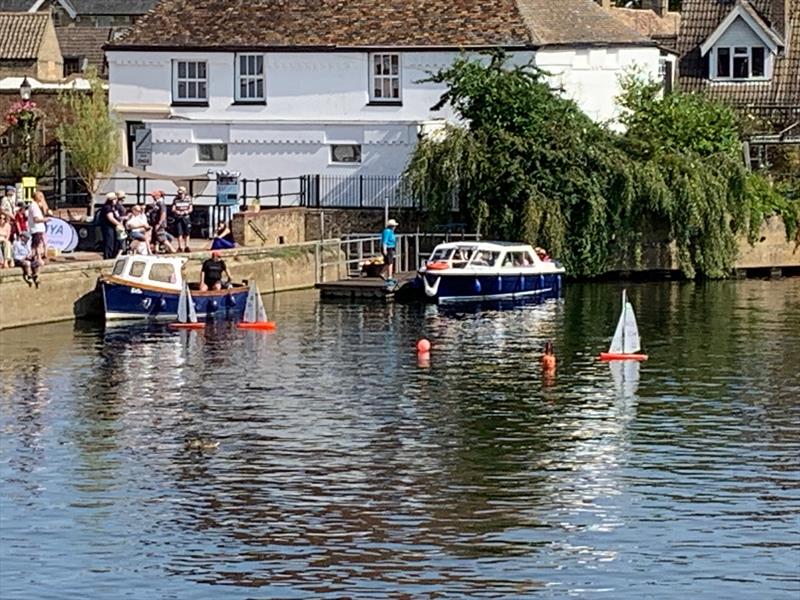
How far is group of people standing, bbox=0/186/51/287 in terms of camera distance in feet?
193

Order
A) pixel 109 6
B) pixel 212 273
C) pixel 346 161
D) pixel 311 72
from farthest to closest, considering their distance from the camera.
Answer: pixel 109 6, pixel 311 72, pixel 346 161, pixel 212 273

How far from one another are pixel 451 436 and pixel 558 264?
84.6ft

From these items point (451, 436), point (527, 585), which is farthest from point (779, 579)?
point (451, 436)

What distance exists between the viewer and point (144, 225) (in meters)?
64.6

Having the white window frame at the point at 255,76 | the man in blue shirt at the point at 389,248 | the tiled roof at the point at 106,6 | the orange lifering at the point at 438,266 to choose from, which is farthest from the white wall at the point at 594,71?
the tiled roof at the point at 106,6

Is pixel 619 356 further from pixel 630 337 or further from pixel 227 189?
pixel 227 189

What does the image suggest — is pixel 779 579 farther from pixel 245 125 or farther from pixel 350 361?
pixel 245 125

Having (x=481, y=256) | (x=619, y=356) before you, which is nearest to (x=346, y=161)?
(x=481, y=256)

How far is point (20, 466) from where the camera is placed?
134ft

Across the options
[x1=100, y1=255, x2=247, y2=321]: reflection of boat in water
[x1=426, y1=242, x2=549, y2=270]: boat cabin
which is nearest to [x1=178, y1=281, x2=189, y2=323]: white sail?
[x1=100, y1=255, x2=247, y2=321]: reflection of boat in water

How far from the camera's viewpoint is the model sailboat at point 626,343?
181 ft

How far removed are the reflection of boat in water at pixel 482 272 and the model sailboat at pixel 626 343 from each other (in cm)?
Answer: 1164

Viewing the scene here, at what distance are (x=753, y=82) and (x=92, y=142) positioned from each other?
28430 mm

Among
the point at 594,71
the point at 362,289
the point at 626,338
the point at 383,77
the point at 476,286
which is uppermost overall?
the point at 594,71
